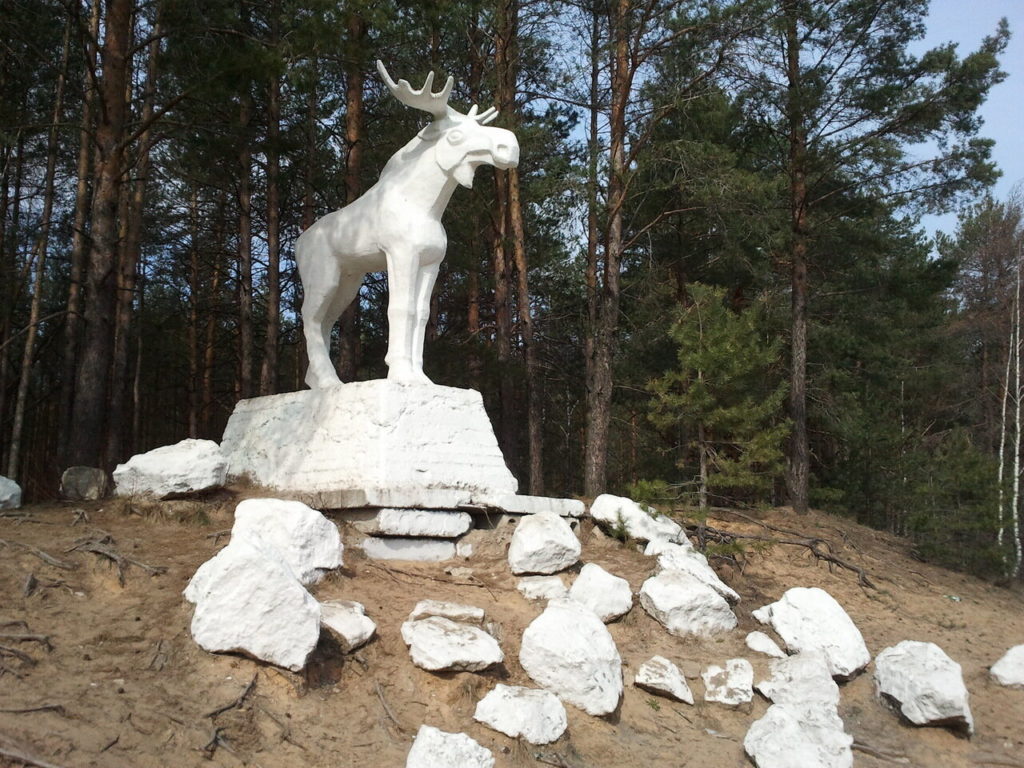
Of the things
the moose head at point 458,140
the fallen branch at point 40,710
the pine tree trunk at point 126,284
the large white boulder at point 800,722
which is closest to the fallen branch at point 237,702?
the fallen branch at point 40,710

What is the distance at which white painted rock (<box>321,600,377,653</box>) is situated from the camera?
479 centimetres

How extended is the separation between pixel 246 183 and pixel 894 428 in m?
11.2

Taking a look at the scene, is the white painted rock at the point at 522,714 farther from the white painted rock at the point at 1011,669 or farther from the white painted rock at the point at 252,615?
the white painted rock at the point at 1011,669

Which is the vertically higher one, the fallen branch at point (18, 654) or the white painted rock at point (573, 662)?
the fallen branch at point (18, 654)

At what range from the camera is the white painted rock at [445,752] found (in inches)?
155

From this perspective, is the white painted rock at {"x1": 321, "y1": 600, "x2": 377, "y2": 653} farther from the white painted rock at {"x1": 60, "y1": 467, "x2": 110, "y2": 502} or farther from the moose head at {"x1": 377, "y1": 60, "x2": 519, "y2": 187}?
the moose head at {"x1": 377, "y1": 60, "x2": 519, "y2": 187}

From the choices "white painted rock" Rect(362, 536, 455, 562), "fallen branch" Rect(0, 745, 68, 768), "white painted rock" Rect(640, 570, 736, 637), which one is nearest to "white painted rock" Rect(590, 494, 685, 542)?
"white painted rock" Rect(640, 570, 736, 637)

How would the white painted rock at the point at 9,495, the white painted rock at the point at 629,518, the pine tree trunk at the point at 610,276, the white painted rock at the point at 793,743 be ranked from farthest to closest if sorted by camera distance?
the pine tree trunk at the point at 610,276 < the white painted rock at the point at 629,518 < the white painted rock at the point at 9,495 < the white painted rock at the point at 793,743

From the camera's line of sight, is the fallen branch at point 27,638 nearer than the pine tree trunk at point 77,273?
Yes

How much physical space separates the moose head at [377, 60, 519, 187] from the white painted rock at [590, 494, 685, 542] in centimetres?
282

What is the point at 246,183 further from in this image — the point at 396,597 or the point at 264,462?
the point at 396,597

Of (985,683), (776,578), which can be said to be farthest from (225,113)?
(985,683)

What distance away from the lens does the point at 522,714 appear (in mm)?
4516

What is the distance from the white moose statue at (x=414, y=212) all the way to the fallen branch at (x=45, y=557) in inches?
101
